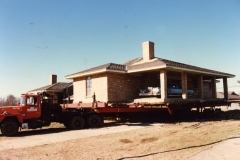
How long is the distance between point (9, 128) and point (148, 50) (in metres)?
13.6

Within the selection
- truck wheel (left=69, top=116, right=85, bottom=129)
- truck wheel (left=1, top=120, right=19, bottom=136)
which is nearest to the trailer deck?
truck wheel (left=69, top=116, right=85, bottom=129)

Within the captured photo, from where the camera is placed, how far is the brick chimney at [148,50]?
2023cm

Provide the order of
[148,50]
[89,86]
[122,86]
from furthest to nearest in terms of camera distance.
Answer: [148,50] → [89,86] → [122,86]

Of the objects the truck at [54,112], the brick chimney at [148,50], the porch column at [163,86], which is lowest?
the truck at [54,112]

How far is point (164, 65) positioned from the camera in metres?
14.8

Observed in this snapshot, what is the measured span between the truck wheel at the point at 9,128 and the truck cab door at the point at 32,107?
0.73 m

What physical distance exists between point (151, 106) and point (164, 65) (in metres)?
3.03

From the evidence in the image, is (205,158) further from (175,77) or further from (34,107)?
(175,77)

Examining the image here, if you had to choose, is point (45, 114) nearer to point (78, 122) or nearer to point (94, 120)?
point (78, 122)

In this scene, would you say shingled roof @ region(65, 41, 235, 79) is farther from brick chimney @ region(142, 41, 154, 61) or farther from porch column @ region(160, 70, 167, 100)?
porch column @ region(160, 70, 167, 100)

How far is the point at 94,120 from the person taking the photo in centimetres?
1395

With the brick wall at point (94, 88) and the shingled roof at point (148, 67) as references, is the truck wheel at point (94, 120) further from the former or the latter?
the shingled roof at point (148, 67)

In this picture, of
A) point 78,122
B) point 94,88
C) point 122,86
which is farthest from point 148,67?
point 78,122

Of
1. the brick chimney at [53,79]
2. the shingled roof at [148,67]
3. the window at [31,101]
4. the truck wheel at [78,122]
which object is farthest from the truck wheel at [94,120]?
the brick chimney at [53,79]
